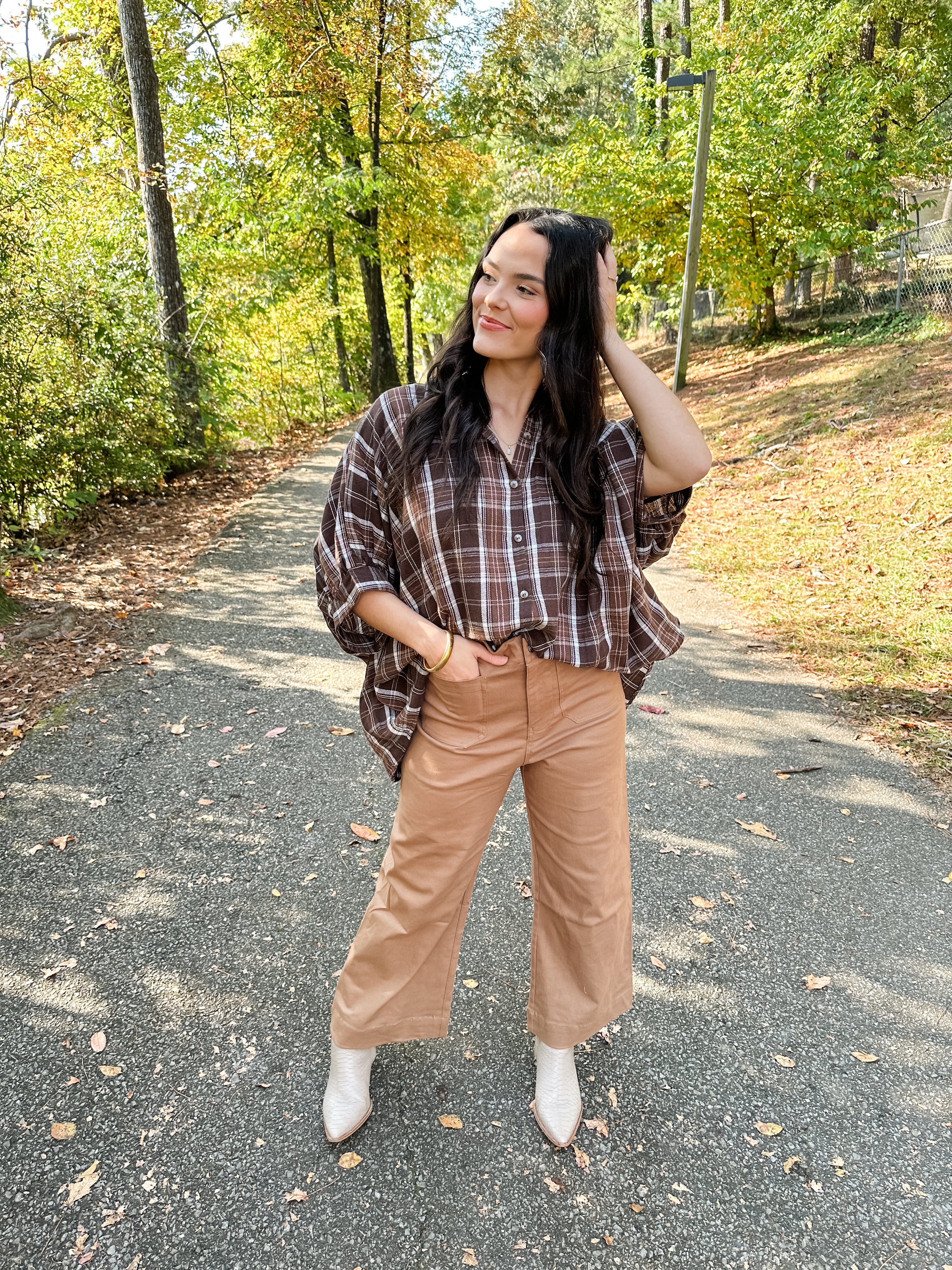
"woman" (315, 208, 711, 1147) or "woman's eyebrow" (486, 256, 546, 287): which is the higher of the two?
"woman's eyebrow" (486, 256, 546, 287)

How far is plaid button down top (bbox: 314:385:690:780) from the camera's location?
1.75 metres

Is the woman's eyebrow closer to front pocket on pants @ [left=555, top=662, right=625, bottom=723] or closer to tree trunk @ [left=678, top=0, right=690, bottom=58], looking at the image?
front pocket on pants @ [left=555, top=662, right=625, bottom=723]

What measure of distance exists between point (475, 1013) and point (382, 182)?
12.8 m

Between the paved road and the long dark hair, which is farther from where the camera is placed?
the paved road

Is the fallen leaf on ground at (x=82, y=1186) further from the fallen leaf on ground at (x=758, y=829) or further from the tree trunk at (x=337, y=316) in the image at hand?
the tree trunk at (x=337, y=316)

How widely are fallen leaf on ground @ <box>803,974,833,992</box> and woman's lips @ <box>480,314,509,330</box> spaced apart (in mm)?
2180

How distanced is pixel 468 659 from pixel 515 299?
759mm

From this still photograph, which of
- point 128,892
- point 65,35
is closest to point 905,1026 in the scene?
point 128,892

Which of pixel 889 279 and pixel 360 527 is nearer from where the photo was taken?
pixel 360 527

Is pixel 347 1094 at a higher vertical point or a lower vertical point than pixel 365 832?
higher

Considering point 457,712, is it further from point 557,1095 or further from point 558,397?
point 557,1095

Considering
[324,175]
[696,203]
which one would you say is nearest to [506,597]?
[696,203]

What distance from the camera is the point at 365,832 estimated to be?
10.9 ft

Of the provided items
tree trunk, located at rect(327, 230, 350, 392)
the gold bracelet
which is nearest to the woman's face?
the gold bracelet
